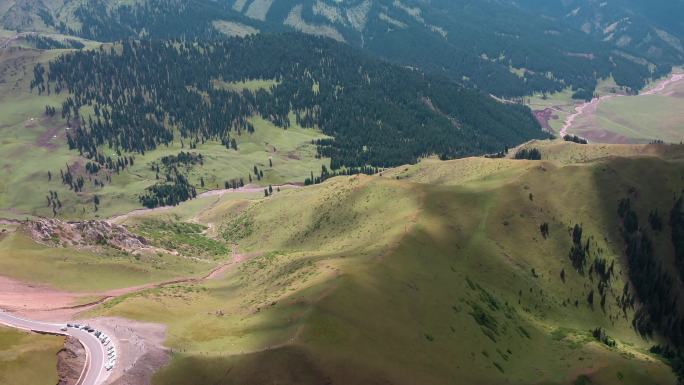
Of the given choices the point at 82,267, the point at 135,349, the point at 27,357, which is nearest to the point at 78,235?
the point at 82,267

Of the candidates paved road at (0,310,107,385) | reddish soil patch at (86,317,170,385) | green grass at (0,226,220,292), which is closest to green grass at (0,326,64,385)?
paved road at (0,310,107,385)

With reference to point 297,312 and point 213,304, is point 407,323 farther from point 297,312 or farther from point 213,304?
point 213,304

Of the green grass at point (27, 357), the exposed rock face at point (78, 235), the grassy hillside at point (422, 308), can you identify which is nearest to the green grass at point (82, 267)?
the exposed rock face at point (78, 235)

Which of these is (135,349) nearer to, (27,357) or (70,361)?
(70,361)

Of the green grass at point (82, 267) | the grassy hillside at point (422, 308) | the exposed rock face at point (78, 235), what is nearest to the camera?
the grassy hillside at point (422, 308)

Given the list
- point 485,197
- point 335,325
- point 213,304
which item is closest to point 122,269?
point 213,304

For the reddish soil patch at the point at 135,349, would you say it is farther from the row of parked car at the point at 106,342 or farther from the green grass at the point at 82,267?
the green grass at the point at 82,267
